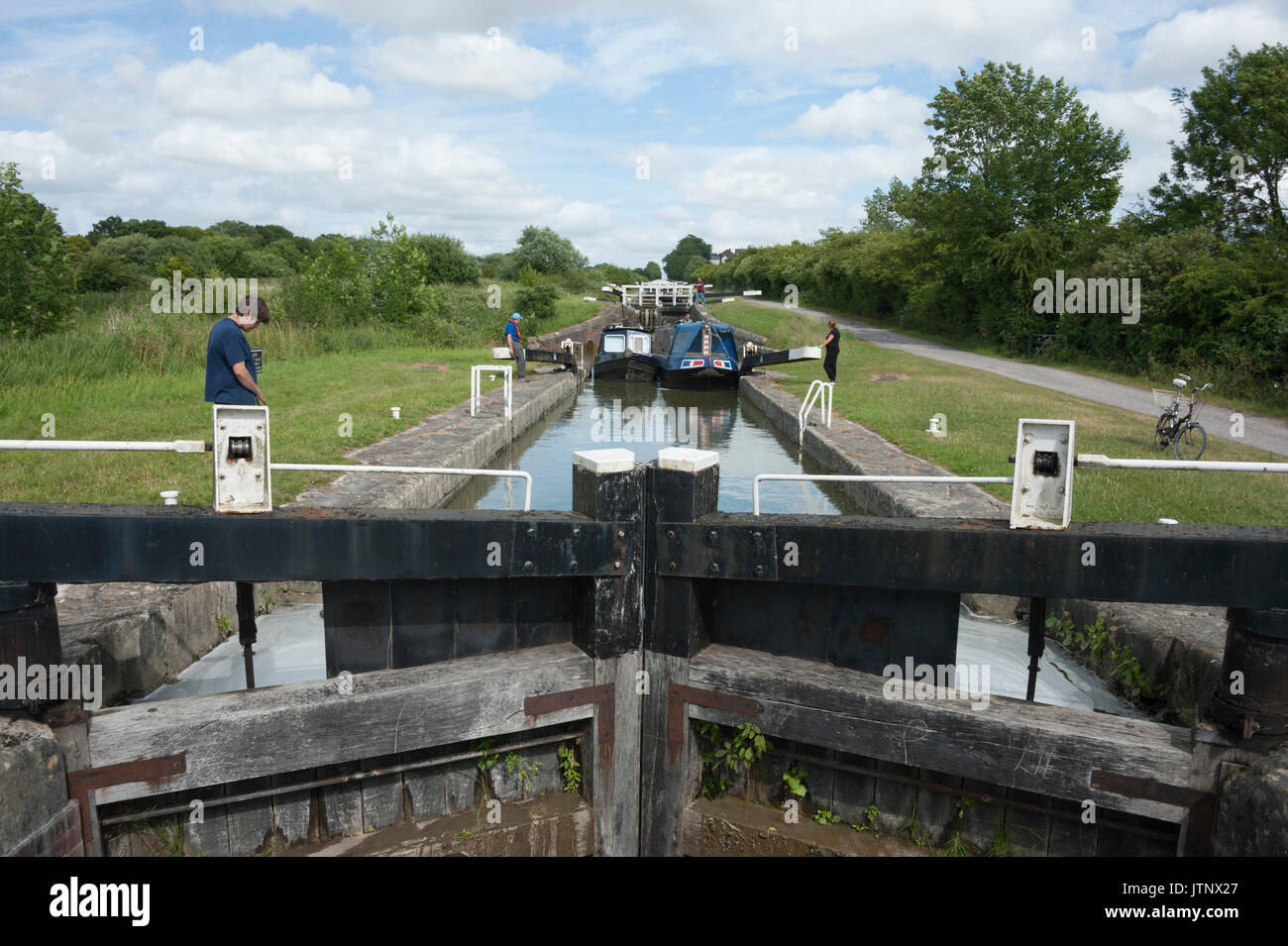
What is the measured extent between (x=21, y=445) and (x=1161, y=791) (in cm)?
417

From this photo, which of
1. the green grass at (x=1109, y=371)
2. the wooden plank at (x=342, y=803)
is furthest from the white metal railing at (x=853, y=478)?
the green grass at (x=1109, y=371)

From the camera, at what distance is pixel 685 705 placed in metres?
3.84

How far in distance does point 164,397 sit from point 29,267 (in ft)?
19.9

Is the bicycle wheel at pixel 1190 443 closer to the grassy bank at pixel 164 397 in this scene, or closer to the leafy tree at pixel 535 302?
the grassy bank at pixel 164 397

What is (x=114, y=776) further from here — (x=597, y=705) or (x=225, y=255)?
(x=225, y=255)

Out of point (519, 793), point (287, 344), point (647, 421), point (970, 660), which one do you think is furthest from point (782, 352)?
point (519, 793)

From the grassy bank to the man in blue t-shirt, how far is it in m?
1.02

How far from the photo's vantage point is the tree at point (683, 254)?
124812 mm

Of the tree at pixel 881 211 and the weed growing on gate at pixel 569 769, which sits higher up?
the tree at pixel 881 211

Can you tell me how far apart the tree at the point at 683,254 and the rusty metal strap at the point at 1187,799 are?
4765 inches

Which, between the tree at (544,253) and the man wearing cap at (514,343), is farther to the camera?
the tree at (544,253)

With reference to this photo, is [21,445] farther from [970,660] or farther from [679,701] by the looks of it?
[970,660]
